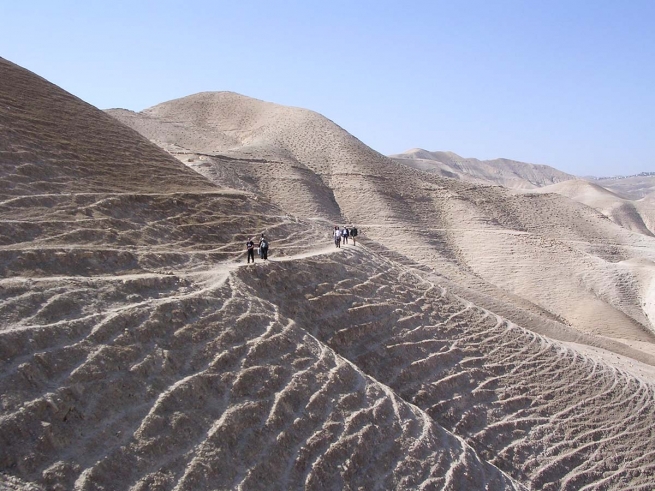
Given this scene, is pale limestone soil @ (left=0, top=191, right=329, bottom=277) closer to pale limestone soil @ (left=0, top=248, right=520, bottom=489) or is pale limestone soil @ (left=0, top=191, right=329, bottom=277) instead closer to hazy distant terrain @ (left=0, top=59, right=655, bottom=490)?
hazy distant terrain @ (left=0, top=59, right=655, bottom=490)

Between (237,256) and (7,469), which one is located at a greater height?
(237,256)

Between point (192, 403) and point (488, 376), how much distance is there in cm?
671

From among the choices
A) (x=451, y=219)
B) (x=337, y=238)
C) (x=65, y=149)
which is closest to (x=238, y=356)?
(x=337, y=238)

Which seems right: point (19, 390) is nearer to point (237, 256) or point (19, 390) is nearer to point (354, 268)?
point (237, 256)

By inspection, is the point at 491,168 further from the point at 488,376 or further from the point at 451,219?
the point at 488,376

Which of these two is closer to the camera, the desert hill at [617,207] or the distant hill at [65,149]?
the distant hill at [65,149]

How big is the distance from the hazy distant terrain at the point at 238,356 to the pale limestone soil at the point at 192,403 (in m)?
0.02

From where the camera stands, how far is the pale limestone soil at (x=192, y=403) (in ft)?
19.7

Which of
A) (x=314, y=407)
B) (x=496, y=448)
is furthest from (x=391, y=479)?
(x=496, y=448)

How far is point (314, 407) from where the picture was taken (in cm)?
805

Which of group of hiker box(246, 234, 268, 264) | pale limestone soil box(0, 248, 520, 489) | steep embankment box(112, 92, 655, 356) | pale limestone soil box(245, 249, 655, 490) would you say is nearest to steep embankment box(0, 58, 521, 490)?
pale limestone soil box(0, 248, 520, 489)

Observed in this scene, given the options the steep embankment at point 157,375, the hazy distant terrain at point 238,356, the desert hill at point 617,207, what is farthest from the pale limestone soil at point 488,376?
the desert hill at point 617,207

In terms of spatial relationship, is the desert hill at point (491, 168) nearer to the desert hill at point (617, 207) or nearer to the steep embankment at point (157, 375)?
the desert hill at point (617, 207)

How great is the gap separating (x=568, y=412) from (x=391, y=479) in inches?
217
